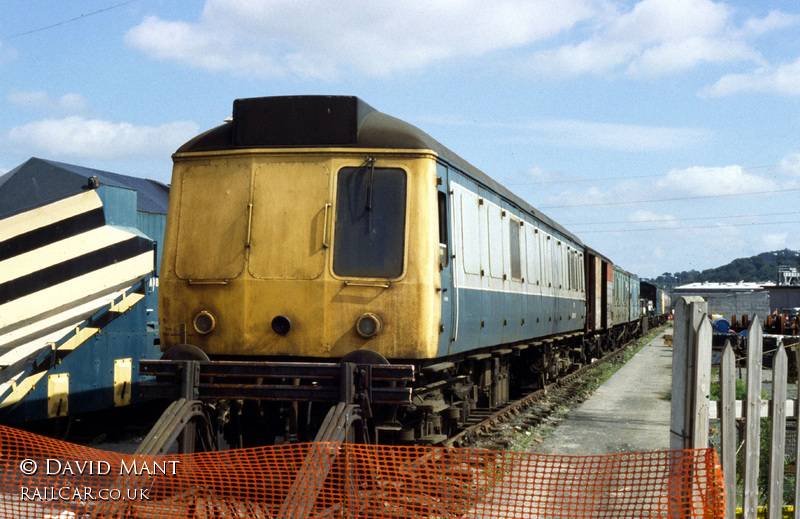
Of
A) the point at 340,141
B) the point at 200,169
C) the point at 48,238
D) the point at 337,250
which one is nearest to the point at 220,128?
the point at 200,169

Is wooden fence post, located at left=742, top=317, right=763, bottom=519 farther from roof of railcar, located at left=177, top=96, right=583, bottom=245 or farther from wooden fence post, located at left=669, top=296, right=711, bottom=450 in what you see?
roof of railcar, located at left=177, top=96, right=583, bottom=245

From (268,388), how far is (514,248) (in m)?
5.57

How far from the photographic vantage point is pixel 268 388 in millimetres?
6641

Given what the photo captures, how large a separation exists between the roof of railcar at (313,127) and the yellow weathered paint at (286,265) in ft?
0.35

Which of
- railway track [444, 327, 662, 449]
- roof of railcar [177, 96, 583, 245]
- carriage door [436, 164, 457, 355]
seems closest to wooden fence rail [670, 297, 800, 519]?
carriage door [436, 164, 457, 355]

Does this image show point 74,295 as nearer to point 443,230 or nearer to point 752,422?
point 443,230

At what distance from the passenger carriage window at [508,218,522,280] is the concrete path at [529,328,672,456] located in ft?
7.04

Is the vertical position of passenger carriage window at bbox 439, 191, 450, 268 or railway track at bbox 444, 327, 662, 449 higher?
passenger carriage window at bbox 439, 191, 450, 268

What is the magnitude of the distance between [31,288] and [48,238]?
644 mm

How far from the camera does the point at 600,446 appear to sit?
32.0 feet

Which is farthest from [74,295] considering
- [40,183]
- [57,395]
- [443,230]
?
[443,230]

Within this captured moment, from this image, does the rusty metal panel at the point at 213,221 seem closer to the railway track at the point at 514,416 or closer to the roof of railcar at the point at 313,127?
the roof of railcar at the point at 313,127

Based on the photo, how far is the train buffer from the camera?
643 centimetres

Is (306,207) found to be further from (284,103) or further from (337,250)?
(284,103)
